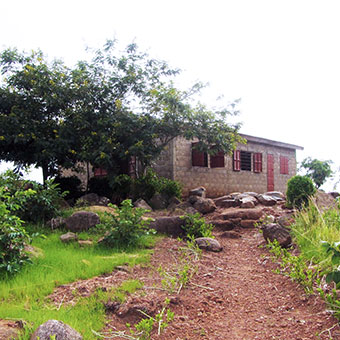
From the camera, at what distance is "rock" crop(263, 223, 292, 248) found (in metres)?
6.85

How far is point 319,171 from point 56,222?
22.7 m

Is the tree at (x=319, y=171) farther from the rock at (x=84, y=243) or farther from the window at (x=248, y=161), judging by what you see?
the rock at (x=84, y=243)

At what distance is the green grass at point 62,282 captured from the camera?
12.6 feet

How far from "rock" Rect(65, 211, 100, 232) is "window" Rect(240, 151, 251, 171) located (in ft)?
38.9

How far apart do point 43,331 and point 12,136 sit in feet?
36.3

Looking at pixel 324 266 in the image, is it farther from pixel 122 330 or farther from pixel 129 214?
pixel 129 214

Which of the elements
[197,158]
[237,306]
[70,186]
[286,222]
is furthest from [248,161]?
[237,306]

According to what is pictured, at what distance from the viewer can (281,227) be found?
7074mm

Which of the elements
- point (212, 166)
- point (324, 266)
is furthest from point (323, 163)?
point (324, 266)

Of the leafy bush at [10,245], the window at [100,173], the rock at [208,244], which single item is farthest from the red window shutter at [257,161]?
the leafy bush at [10,245]

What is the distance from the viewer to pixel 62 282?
5.02 meters

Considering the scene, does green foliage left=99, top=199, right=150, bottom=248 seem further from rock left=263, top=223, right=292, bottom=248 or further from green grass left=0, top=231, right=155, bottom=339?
rock left=263, top=223, right=292, bottom=248

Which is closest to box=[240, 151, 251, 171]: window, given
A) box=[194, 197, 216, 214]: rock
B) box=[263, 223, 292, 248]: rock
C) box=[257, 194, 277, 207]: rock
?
box=[257, 194, 277, 207]: rock

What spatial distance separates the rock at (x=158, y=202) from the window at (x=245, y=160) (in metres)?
7.13
